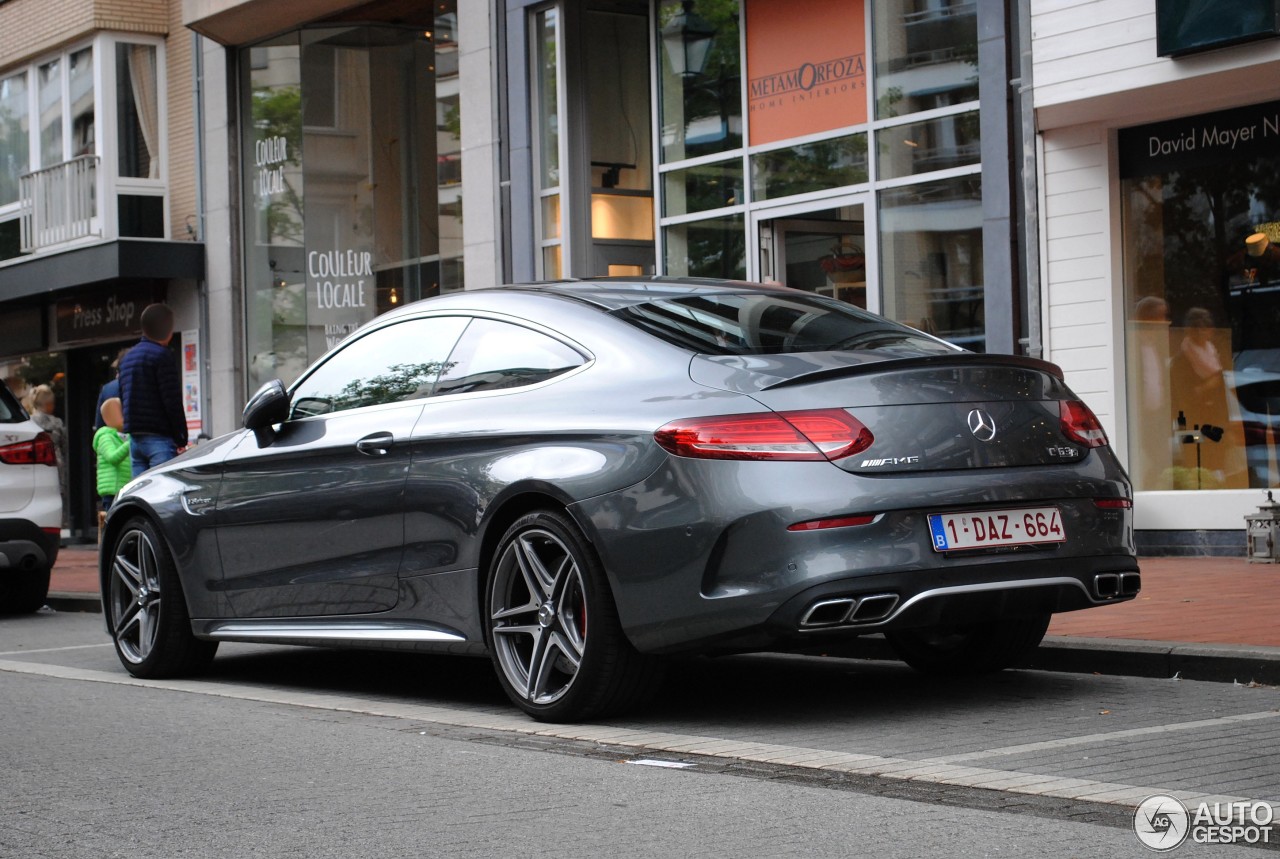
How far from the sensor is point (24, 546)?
38.9 feet

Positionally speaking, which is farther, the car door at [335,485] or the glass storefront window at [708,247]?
the glass storefront window at [708,247]

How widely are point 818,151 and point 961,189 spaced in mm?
1554

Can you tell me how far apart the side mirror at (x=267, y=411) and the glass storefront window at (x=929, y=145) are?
271 inches

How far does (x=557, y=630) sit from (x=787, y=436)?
3.67 feet

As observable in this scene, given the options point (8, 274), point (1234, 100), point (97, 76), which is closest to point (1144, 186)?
point (1234, 100)

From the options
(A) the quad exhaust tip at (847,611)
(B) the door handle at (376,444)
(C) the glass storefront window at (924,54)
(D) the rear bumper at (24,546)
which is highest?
(C) the glass storefront window at (924,54)

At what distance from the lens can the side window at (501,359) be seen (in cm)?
634

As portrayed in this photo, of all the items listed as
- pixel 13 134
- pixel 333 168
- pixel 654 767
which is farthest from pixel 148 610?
pixel 13 134

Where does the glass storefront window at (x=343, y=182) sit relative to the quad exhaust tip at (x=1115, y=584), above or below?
above

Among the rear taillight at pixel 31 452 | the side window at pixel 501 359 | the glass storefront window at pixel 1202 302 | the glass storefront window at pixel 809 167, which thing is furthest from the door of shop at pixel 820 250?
the side window at pixel 501 359

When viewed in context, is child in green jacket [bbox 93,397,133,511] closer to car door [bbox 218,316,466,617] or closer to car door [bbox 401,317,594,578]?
car door [bbox 218,316,466,617]

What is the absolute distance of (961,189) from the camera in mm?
12969

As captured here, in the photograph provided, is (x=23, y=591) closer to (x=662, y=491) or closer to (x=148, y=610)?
(x=148, y=610)

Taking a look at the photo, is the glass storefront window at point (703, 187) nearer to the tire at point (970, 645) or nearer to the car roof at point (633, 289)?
the car roof at point (633, 289)
